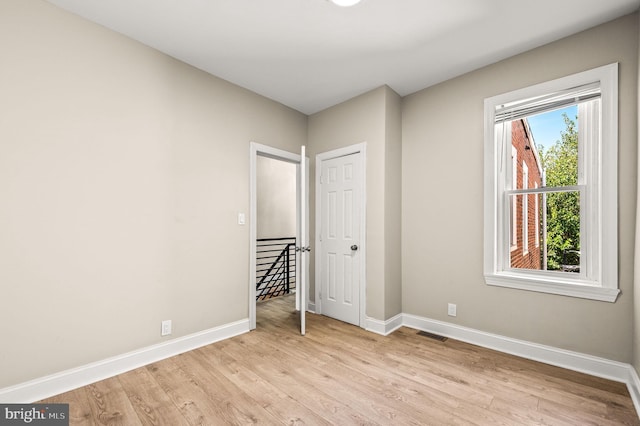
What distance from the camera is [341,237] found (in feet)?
11.9

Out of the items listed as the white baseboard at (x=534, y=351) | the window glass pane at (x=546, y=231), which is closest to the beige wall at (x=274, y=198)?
the white baseboard at (x=534, y=351)

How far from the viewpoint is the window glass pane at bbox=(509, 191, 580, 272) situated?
8.05ft

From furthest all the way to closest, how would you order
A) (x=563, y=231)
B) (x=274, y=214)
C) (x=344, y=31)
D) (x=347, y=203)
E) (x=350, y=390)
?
(x=274, y=214)
(x=347, y=203)
(x=563, y=231)
(x=344, y=31)
(x=350, y=390)

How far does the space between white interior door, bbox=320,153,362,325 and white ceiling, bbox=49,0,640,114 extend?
3.55ft

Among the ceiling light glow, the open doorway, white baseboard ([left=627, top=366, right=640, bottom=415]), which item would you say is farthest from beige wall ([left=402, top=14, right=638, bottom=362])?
the open doorway

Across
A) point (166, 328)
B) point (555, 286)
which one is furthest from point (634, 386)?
point (166, 328)

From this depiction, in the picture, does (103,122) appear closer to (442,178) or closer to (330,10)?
(330,10)

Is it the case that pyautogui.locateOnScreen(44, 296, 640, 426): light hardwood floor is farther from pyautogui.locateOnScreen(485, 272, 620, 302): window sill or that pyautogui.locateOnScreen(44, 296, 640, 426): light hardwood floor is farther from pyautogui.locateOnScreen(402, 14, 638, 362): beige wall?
pyautogui.locateOnScreen(485, 272, 620, 302): window sill

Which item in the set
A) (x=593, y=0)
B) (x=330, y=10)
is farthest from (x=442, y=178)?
(x=330, y=10)

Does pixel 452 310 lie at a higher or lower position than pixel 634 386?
higher

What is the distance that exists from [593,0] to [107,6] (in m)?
3.41

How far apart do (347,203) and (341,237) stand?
0.43 metres

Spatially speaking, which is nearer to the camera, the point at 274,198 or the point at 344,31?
the point at 344,31

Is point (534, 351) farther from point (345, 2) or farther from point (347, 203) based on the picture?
point (345, 2)
